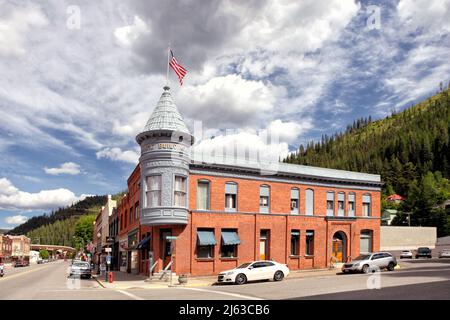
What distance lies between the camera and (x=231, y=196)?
36906 millimetres

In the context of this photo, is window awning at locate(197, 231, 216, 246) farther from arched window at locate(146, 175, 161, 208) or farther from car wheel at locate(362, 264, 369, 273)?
car wheel at locate(362, 264, 369, 273)

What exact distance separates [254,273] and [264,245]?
9008mm

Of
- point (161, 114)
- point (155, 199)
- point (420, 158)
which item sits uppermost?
point (420, 158)

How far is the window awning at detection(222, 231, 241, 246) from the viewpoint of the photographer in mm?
35406

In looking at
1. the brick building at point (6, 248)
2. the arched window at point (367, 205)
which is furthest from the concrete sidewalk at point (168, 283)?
the brick building at point (6, 248)

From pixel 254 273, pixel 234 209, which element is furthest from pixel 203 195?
pixel 254 273

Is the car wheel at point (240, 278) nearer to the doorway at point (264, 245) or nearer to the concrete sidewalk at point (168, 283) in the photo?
the concrete sidewalk at point (168, 283)
